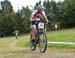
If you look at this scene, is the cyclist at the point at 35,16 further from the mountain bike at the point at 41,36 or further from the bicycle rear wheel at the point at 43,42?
the bicycle rear wheel at the point at 43,42

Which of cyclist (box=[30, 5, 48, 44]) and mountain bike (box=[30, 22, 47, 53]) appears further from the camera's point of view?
cyclist (box=[30, 5, 48, 44])

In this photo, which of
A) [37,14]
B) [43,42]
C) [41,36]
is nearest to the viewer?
[43,42]

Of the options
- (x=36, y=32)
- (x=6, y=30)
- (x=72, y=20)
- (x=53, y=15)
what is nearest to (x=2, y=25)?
(x=6, y=30)

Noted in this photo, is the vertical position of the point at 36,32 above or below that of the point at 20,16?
above

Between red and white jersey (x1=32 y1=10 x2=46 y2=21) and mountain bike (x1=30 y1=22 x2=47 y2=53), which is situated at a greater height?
red and white jersey (x1=32 y1=10 x2=46 y2=21)

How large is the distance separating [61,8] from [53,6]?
272 cm

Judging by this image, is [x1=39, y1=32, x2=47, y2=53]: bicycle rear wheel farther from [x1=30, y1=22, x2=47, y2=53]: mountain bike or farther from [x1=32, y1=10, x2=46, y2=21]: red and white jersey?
[x1=32, y1=10, x2=46, y2=21]: red and white jersey

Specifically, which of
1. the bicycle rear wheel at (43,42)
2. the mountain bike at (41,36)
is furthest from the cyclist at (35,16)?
the bicycle rear wheel at (43,42)

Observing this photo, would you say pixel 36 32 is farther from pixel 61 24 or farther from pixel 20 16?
pixel 20 16

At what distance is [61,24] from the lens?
97.6 metres

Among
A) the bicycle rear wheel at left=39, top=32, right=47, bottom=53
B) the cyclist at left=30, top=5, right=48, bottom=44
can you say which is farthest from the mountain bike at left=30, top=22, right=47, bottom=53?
the cyclist at left=30, top=5, right=48, bottom=44

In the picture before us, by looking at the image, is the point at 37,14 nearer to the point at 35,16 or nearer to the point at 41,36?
the point at 35,16

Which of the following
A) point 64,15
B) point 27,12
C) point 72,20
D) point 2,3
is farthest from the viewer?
point 2,3

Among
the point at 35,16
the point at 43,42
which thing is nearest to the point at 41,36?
the point at 43,42
